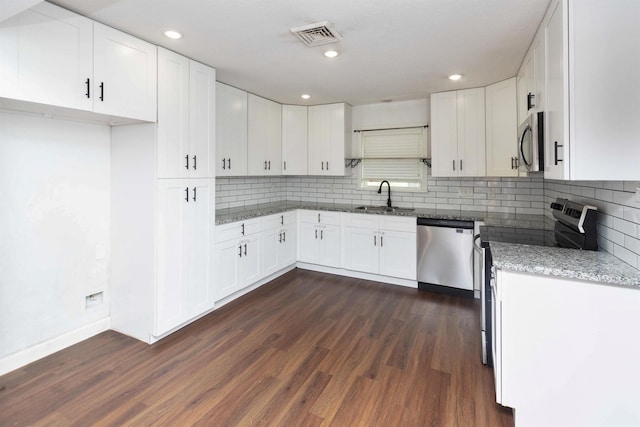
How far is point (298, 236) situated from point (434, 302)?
2.08 m

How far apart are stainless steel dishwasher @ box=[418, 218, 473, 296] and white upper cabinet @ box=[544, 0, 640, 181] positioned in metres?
2.15

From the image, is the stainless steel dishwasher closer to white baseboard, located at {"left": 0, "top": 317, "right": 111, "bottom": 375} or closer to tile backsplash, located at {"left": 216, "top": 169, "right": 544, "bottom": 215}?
tile backsplash, located at {"left": 216, "top": 169, "right": 544, "bottom": 215}

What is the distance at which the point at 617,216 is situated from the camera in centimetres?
185

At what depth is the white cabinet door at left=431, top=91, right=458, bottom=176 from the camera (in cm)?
394

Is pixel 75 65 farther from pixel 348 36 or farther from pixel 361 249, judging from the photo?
pixel 361 249

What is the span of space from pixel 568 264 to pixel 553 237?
3.48ft

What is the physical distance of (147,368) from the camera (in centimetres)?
239

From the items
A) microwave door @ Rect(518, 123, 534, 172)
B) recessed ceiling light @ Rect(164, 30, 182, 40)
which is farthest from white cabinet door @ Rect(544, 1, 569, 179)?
recessed ceiling light @ Rect(164, 30, 182, 40)

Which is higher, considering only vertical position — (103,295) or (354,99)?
(354,99)

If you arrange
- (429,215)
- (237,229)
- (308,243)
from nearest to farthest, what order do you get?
(237,229) < (429,215) < (308,243)

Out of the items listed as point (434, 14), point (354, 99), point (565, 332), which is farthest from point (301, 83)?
point (565, 332)

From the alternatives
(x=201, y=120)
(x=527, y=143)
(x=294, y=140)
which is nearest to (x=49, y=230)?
(x=201, y=120)

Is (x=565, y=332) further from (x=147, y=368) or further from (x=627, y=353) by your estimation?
(x=147, y=368)

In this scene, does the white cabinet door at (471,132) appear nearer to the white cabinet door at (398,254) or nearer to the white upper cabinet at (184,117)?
the white cabinet door at (398,254)
